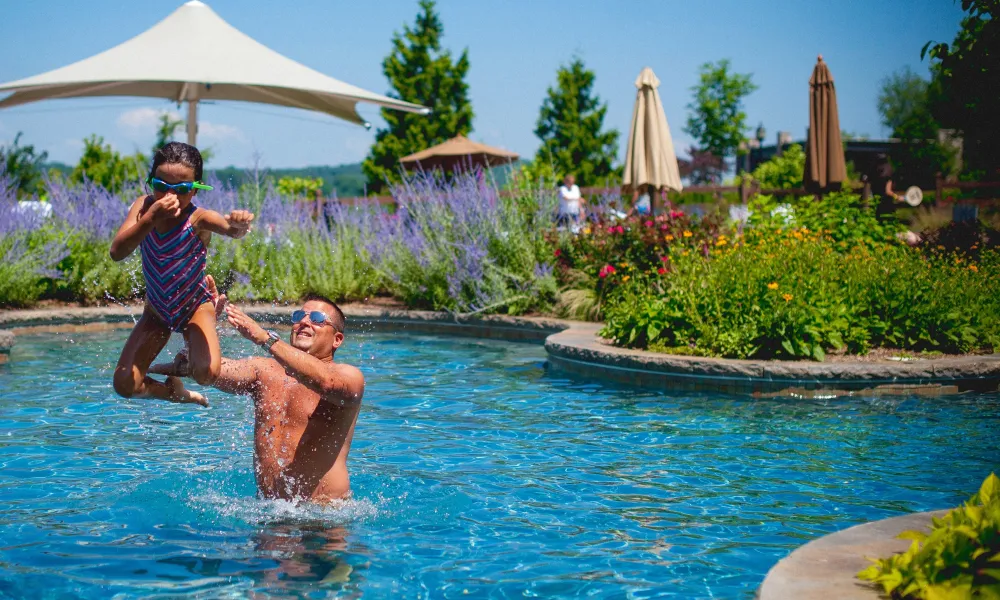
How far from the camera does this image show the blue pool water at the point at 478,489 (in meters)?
4.16

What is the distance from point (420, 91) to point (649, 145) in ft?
74.5

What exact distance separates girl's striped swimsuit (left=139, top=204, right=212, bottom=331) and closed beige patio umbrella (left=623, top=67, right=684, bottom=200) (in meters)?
10.9

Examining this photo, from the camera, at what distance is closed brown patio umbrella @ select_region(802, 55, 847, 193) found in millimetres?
15953

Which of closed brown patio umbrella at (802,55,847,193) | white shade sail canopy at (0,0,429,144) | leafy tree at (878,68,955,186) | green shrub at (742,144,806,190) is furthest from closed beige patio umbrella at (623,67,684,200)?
leafy tree at (878,68,955,186)

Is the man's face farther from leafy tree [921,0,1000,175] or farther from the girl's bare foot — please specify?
leafy tree [921,0,1000,175]

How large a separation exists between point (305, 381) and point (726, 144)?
2060 inches

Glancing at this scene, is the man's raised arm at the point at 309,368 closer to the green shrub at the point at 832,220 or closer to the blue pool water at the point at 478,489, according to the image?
the blue pool water at the point at 478,489

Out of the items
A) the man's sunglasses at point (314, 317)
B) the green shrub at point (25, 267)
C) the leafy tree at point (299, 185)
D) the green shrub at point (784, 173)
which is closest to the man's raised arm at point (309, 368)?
the man's sunglasses at point (314, 317)

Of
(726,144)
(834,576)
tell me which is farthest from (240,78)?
(726,144)

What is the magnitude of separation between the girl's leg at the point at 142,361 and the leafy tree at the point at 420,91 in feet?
104

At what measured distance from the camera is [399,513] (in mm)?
5090

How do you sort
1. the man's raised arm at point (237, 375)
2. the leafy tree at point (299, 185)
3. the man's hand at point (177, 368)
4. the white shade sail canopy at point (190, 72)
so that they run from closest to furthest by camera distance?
the man's hand at point (177, 368) → the man's raised arm at point (237, 375) → the white shade sail canopy at point (190, 72) → the leafy tree at point (299, 185)

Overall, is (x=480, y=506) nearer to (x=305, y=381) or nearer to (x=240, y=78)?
(x=305, y=381)

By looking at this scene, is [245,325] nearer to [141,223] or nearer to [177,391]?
[141,223]
